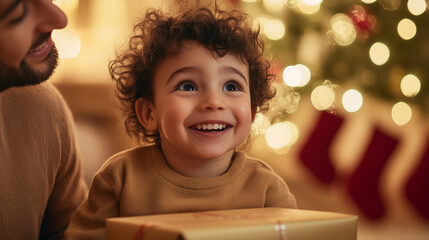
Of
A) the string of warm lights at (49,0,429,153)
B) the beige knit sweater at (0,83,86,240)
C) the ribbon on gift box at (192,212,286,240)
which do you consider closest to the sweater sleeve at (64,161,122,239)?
the beige knit sweater at (0,83,86,240)

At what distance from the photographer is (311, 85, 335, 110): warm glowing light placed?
8.93ft

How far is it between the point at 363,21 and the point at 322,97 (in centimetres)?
44

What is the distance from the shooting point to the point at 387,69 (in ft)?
8.51

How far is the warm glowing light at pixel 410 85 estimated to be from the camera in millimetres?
2602

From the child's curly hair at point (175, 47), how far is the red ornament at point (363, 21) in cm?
142

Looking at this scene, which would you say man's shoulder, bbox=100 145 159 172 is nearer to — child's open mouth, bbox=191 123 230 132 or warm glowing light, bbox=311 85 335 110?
child's open mouth, bbox=191 123 230 132

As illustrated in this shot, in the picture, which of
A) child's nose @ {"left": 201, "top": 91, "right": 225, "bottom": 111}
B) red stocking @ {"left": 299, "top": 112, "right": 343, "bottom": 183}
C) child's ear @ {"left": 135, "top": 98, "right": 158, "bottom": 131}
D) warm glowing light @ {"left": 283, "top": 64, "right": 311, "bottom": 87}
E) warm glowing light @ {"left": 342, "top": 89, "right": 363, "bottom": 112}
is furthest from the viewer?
red stocking @ {"left": 299, "top": 112, "right": 343, "bottom": 183}

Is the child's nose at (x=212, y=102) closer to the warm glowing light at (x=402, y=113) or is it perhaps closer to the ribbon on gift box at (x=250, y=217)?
the ribbon on gift box at (x=250, y=217)

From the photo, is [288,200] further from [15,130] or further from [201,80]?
[15,130]

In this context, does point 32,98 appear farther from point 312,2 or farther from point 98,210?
point 312,2

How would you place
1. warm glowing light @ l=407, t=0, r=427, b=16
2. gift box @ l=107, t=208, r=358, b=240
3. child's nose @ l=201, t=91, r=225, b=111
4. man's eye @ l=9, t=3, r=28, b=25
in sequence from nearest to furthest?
1. gift box @ l=107, t=208, r=358, b=240
2. man's eye @ l=9, t=3, r=28, b=25
3. child's nose @ l=201, t=91, r=225, b=111
4. warm glowing light @ l=407, t=0, r=427, b=16

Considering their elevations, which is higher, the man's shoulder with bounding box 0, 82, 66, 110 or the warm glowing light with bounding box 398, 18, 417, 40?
the warm glowing light with bounding box 398, 18, 417, 40

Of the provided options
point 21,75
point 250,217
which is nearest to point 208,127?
point 250,217

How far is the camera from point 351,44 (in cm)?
257
